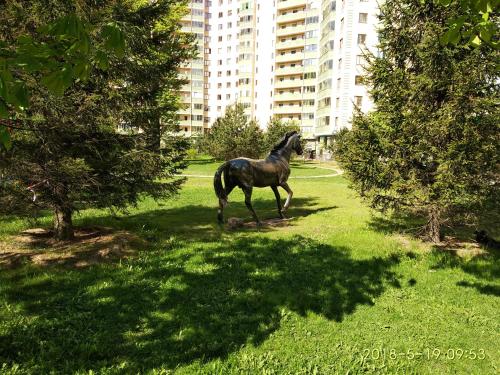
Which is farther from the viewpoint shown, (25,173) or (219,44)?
(219,44)

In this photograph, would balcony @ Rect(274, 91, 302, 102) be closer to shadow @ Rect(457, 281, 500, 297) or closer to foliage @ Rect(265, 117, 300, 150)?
foliage @ Rect(265, 117, 300, 150)

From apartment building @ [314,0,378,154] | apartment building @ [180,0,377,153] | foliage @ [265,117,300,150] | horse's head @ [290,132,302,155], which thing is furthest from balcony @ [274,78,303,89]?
horse's head @ [290,132,302,155]

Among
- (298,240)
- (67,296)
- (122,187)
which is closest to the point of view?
(67,296)

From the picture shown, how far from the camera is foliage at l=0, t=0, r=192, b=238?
7.42m

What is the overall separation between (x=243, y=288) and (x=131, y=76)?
248 inches

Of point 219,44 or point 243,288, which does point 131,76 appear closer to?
point 243,288

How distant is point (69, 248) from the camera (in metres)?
8.66

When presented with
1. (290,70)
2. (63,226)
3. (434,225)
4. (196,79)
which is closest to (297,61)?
(290,70)

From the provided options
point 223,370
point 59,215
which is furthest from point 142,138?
point 223,370

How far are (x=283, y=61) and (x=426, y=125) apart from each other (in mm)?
72363

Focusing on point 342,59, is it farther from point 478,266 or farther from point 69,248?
point 69,248

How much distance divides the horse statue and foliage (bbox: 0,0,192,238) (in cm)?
150

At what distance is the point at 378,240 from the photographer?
9945 mm

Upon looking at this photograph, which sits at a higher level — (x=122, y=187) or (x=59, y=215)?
(x=122, y=187)
